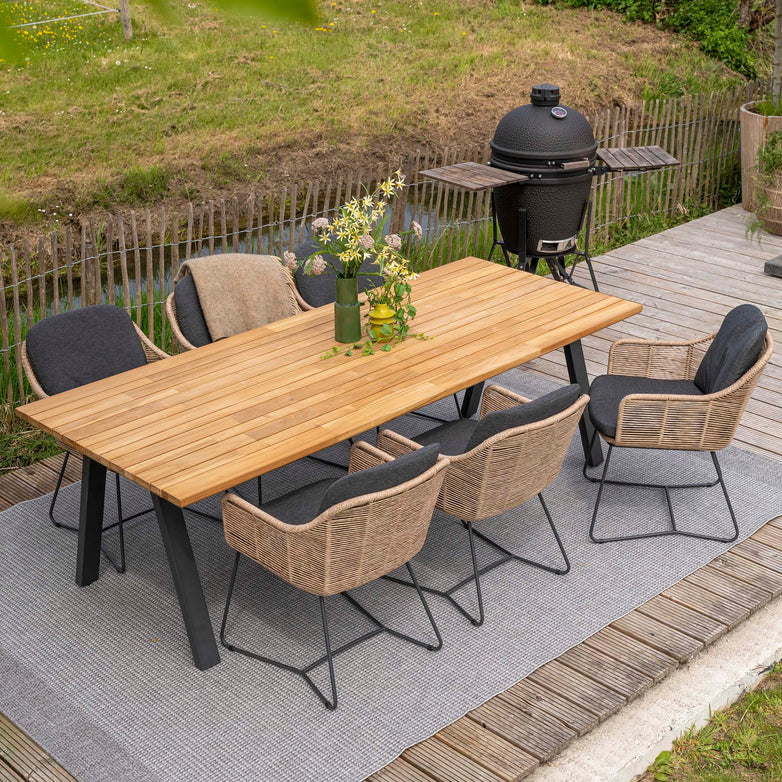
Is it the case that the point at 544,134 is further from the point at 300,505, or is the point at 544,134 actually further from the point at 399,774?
the point at 399,774

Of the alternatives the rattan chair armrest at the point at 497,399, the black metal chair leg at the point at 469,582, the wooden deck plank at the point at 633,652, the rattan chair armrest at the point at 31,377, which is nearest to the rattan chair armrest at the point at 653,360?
the rattan chair armrest at the point at 497,399

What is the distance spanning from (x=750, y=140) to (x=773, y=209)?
745 millimetres

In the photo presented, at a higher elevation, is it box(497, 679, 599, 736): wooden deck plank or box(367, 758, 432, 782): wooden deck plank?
box(497, 679, 599, 736): wooden deck plank

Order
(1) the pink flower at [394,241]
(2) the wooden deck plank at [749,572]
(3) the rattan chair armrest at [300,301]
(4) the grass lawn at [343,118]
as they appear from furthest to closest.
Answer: (4) the grass lawn at [343,118]
(3) the rattan chair armrest at [300,301]
(1) the pink flower at [394,241]
(2) the wooden deck plank at [749,572]

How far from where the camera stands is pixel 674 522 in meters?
4.66

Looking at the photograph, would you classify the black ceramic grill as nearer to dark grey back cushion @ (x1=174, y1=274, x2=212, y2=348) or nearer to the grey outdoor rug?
the grey outdoor rug

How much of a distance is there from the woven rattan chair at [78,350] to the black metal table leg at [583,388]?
2.01m

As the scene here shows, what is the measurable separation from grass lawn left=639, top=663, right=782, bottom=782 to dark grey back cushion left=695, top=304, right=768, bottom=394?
53.3 inches

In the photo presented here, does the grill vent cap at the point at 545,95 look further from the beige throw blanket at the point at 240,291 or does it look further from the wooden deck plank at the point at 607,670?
the wooden deck plank at the point at 607,670

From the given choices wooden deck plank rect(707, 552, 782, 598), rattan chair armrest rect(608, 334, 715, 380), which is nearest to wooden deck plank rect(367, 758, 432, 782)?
wooden deck plank rect(707, 552, 782, 598)

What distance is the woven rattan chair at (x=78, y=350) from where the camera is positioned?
14.7 feet

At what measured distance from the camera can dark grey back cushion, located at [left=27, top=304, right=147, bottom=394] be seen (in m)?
4.54

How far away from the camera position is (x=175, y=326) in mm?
5133

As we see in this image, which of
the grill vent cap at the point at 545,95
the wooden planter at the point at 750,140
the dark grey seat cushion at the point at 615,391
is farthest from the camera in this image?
the wooden planter at the point at 750,140
